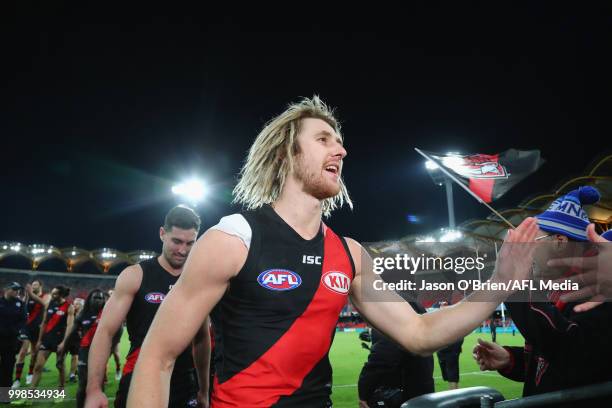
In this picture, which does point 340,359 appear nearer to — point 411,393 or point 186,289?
point 411,393

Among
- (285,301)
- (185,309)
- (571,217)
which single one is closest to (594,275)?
(571,217)

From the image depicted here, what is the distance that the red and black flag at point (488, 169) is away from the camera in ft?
28.0

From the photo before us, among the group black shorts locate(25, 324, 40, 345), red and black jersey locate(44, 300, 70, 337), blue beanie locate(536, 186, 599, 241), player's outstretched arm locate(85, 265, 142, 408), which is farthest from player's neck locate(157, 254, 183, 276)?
black shorts locate(25, 324, 40, 345)

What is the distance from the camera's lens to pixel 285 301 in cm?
215

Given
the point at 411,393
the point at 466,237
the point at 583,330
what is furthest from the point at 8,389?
the point at 466,237

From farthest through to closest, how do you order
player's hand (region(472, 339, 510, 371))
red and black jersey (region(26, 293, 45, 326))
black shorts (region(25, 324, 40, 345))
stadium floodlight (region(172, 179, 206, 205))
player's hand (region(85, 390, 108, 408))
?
stadium floodlight (region(172, 179, 206, 205))
red and black jersey (region(26, 293, 45, 326))
black shorts (region(25, 324, 40, 345))
player's hand (region(85, 390, 108, 408))
player's hand (region(472, 339, 510, 371))

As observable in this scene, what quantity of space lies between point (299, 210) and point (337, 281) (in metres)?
0.45

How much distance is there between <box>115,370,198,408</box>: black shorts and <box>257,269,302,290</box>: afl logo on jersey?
97.3 inches

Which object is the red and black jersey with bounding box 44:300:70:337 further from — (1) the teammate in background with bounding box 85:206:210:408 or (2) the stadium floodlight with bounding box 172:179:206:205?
(1) the teammate in background with bounding box 85:206:210:408

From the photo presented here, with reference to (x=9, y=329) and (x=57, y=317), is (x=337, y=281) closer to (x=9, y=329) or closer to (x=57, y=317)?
(x=9, y=329)

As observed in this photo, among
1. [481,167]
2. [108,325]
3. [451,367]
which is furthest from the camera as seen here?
[481,167]

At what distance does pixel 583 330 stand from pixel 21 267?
60.0 m

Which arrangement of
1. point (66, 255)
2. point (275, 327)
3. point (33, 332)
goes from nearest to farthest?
point (275, 327)
point (33, 332)
point (66, 255)

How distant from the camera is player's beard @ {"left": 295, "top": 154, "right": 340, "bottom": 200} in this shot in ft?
8.09
